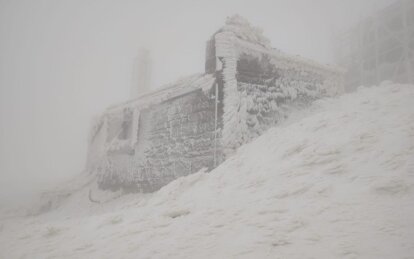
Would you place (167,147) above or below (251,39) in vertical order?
below

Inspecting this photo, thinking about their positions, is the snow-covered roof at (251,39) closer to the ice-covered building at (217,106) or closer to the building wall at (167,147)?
the ice-covered building at (217,106)

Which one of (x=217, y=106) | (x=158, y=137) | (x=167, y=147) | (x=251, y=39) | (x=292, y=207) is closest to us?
(x=292, y=207)

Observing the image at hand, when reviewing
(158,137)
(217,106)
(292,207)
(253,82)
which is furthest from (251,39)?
(292,207)

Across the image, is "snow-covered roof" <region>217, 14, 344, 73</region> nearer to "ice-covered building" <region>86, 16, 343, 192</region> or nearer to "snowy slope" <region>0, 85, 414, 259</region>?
"ice-covered building" <region>86, 16, 343, 192</region>

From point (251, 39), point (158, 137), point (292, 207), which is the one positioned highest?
point (251, 39)

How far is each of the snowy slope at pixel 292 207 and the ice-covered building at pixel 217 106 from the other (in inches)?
39.6

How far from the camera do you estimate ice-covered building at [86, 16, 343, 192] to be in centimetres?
595

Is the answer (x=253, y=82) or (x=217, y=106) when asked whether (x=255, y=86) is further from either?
(x=217, y=106)

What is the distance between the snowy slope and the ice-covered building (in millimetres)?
1007

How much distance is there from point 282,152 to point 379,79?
13395mm

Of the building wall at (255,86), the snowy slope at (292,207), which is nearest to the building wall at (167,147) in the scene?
the building wall at (255,86)

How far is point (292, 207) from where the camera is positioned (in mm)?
2854

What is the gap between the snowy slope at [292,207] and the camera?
224 cm

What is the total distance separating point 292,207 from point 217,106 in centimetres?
334
